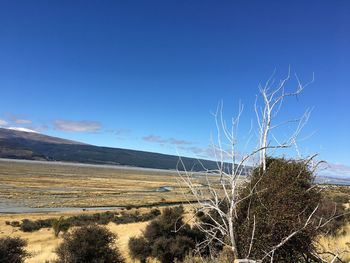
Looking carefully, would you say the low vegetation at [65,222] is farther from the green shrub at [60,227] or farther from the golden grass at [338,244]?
the golden grass at [338,244]

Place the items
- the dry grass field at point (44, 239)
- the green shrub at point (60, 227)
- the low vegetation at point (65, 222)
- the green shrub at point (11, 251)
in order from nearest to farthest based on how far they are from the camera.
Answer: the green shrub at point (11, 251) < the dry grass field at point (44, 239) < the green shrub at point (60, 227) < the low vegetation at point (65, 222)

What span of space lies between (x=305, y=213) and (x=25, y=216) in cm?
4147


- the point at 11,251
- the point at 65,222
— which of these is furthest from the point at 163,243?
the point at 65,222

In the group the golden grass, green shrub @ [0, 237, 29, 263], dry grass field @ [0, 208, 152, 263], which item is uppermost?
the golden grass

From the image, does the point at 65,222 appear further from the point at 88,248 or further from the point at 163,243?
the point at 88,248

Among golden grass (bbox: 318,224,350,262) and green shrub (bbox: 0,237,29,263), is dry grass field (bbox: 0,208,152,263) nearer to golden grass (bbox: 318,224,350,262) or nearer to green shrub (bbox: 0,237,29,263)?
green shrub (bbox: 0,237,29,263)

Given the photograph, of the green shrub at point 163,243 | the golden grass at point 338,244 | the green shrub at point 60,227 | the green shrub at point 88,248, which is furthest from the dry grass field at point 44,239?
the golden grass at point 338,244

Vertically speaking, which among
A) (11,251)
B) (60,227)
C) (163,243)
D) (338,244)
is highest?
(338,244)

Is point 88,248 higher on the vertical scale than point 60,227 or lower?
higher

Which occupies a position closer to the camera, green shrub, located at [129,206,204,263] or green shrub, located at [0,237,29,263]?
green shrub, located at [0,237,29,263]

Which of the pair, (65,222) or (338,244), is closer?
(338,244)

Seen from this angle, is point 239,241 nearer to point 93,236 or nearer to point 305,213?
point 305,213

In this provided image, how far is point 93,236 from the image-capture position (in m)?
20.5

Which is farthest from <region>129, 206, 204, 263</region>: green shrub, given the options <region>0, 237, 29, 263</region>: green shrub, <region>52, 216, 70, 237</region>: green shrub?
<region>52, 216, 70, 237</region>: green shrub
